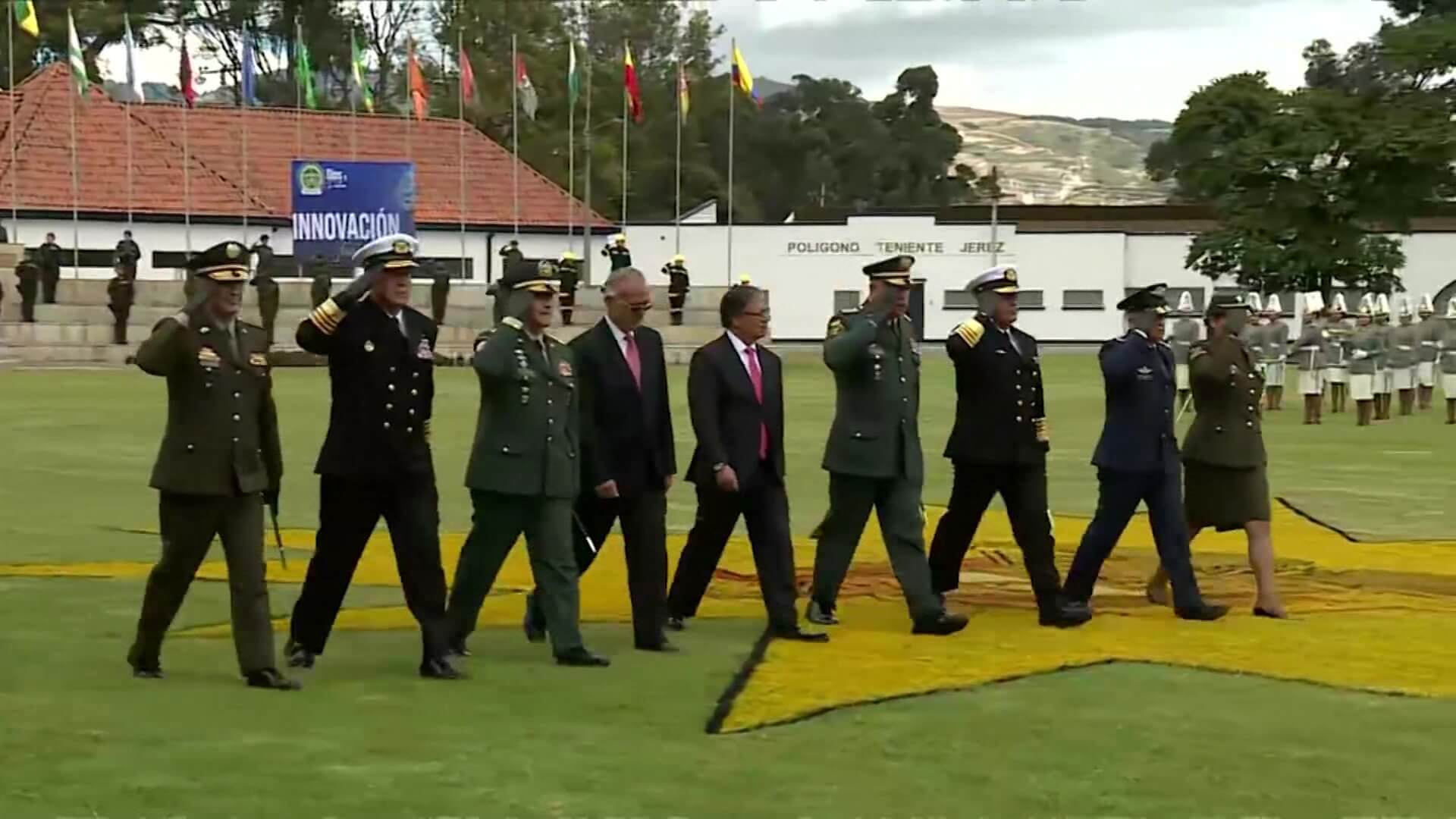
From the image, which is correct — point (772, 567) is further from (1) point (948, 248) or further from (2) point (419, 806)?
(1) point (948, 248)

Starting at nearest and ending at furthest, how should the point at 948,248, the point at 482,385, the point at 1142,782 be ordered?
1. the point at 1142,782
2. the point at 482,385
3. the point at 948,248

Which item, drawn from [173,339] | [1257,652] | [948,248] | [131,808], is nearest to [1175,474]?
[1257,652]

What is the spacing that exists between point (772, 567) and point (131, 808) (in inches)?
169

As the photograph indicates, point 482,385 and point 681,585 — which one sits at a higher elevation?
point 482,385

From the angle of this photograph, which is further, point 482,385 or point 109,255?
point 109,255

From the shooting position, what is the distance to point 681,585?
35.1 feet

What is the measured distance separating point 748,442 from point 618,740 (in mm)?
2808

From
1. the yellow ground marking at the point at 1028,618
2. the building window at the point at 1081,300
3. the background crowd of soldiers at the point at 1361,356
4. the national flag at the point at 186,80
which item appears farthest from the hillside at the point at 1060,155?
the yellow ground marking at the point at 1028,618

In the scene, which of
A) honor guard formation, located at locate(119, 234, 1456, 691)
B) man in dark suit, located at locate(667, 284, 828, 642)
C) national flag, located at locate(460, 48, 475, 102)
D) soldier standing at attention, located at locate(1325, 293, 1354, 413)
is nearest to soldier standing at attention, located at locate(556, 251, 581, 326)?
national flag, located at locate(460, 48, 475, 102)

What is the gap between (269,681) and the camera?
338 inches

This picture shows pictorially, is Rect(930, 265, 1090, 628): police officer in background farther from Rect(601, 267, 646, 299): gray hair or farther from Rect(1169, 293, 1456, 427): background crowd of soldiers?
Rect(1169, 293, 1456, 427): background crowd of soldiers

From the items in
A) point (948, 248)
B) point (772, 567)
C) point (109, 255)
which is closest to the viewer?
point (772, 567)

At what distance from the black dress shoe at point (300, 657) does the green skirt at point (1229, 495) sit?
15.4 feet

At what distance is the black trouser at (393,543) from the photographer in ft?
29.3
